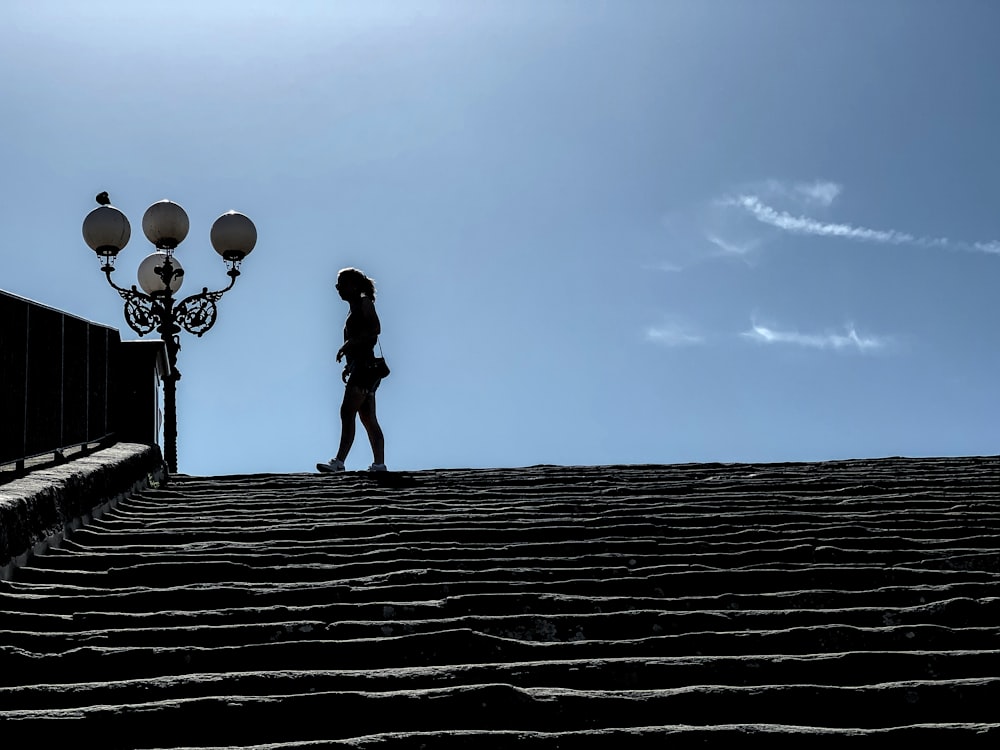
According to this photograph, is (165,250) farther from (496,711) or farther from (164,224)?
(496,711)

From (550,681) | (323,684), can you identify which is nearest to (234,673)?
(323,684)

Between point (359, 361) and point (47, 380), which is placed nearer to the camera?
point (47, 380)

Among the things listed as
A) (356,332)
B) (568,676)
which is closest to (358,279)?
(356,332)

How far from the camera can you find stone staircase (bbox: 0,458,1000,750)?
3.21 meters

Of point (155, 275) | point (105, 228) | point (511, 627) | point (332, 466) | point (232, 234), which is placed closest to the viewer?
point (511, 627)

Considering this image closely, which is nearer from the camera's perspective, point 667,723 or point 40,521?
point 667,723

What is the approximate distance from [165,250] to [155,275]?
1.28 ft

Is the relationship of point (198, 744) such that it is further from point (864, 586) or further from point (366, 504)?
point (366, 504)

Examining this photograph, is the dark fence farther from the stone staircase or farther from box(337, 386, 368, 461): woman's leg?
box(337, 386, 368, 461): woman's leg

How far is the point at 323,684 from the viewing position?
341 centimetres

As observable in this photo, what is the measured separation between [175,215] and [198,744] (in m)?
9.07

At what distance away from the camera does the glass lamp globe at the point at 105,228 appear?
11586mm

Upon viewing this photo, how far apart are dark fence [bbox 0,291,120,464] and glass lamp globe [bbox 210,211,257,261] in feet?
12.9

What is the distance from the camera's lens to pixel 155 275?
1202cm
